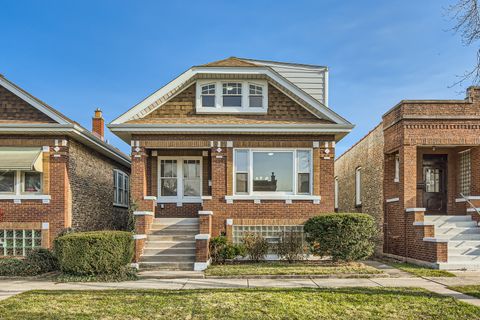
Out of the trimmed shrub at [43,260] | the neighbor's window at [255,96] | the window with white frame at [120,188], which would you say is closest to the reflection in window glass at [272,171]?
the neighbor's window at [255,96]

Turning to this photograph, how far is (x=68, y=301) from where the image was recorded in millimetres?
7855

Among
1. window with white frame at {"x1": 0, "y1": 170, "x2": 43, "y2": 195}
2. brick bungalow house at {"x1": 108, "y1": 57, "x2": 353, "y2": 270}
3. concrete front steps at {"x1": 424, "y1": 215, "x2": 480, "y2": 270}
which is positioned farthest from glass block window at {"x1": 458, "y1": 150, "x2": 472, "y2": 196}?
window with white frame at {"x1": 0, "y1": 170, "x2": 43, "y2": 195}

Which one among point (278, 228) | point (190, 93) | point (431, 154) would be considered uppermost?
point (190, 93)

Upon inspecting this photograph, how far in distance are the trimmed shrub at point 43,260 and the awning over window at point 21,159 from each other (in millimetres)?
2609

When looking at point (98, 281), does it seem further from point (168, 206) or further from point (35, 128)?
point (35, 128)

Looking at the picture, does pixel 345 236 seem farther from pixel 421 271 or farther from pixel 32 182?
pixel 32 182

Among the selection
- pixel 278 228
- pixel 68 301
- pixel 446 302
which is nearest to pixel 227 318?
pixel 68 301

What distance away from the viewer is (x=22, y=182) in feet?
43.3

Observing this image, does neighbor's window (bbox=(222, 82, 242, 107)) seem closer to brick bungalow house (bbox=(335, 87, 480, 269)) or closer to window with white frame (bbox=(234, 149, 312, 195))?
window with white frame (bbox=(234, 149, 312, 195))

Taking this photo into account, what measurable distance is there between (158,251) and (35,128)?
5.60 m

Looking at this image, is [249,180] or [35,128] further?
[249,180]

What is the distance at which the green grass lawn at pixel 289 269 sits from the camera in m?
10.7

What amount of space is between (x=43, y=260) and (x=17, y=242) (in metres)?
2.04

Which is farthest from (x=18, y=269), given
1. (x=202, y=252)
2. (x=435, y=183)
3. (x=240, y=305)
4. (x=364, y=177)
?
(x=435, y=183)
